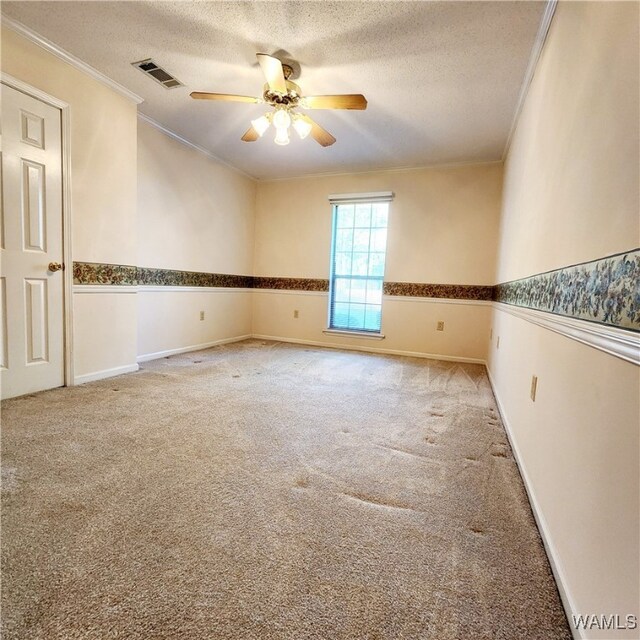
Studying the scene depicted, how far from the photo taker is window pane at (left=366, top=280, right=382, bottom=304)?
446 centimetres

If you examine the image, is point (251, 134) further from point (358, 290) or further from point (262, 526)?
point (262, 526)

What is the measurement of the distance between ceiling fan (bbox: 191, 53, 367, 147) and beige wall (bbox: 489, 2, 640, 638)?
1.16 metres

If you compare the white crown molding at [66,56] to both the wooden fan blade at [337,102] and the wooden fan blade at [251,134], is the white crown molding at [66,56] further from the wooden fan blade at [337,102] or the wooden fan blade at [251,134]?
the wooden fan blade at [337,102]

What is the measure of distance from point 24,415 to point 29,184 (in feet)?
4.85

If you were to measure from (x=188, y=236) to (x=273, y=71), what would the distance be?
7.38 ft

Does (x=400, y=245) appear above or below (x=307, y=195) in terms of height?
below

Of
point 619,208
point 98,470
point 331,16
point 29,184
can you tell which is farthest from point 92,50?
point 619,208

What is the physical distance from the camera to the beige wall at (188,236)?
3.30m

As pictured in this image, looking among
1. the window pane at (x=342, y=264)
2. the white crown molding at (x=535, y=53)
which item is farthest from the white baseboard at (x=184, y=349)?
the white crown molding at (x=535, y=53)

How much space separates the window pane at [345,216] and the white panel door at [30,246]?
121 inches

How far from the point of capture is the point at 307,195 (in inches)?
184

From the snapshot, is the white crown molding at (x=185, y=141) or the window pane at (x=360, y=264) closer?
the white crown molding at (x=185, y=141)

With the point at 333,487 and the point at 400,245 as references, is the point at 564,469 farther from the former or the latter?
the point at 400,245

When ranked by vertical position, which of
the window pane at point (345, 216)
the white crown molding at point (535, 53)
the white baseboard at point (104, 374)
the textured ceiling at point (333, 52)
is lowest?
the white baseboard at point (104, 374)
